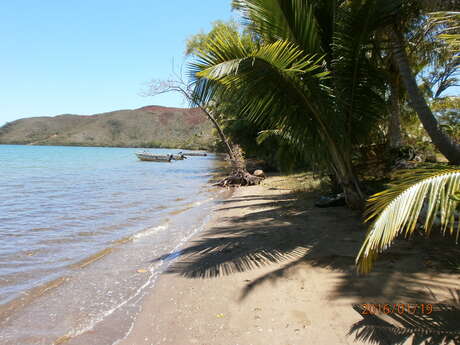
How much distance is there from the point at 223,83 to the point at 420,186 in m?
3.47

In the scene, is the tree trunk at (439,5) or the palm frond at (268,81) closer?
the palm frond at (268,81)

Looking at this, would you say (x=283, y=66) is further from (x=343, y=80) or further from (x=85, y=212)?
(x=85, y=212)

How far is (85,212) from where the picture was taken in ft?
29.5

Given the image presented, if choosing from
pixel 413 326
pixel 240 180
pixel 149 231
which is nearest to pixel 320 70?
pixel 413 326

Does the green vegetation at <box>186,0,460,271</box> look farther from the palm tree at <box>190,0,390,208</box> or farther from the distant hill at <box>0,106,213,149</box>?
the distant hill at <box>0,106,213,149</box>

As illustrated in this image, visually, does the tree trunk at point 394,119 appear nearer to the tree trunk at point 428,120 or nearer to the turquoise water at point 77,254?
the tree trunk at point 428,120

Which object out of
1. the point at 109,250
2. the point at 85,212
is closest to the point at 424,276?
the point at 109,250

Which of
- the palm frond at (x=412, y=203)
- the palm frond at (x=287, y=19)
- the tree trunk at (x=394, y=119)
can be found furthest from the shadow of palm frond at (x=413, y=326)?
the tree trunk at (x=394, y=119)

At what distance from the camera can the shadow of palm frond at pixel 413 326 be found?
216 cm

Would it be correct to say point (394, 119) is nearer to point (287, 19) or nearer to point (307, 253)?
point (287, 19)
